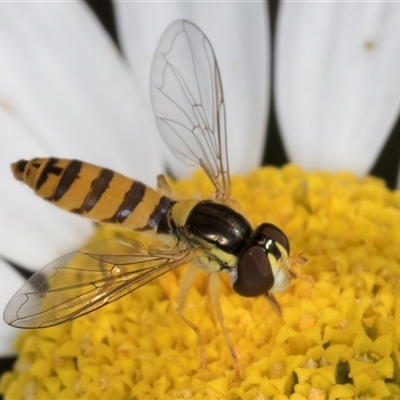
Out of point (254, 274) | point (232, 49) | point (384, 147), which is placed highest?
point (232, 49)

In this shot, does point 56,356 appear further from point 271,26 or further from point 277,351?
point 271,26

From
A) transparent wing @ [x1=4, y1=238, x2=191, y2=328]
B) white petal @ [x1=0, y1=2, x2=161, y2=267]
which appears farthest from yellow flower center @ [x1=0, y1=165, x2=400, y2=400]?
white petal @ [x1=0, y1=2, x2=161, y2=267]

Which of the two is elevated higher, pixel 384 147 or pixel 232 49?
pixel 232 49

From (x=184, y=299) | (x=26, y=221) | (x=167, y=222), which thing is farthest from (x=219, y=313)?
(x=26, y=221)

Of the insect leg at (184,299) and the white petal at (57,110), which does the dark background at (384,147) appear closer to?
the white petal at (57,110)

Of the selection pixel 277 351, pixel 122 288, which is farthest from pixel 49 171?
pixel 277 351

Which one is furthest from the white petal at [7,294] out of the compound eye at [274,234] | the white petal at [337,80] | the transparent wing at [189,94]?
the white petal at [337,80]

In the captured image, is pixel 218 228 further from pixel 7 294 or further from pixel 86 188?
pixel 7 294
